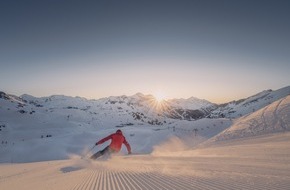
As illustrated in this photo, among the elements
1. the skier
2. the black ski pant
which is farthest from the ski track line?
the skier

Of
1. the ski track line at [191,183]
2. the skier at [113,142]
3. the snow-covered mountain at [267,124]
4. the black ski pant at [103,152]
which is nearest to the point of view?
the ski track line at [191,183]

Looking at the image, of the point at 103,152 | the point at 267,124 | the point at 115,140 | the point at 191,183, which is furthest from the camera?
the point at 267,124

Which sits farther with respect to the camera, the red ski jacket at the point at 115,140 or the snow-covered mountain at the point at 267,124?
the snow-covered mountain at the point at 267,124

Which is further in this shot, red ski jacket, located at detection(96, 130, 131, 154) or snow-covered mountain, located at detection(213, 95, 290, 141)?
snow-covered mountain, located at detection(213, 95, 290, 141)

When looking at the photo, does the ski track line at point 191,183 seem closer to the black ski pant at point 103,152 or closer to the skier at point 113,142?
the black ski pant at point 103,152

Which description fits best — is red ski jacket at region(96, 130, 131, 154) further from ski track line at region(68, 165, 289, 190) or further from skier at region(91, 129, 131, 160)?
ski track line at region(68, 165, 289, 190)

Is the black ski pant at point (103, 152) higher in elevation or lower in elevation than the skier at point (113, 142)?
lower

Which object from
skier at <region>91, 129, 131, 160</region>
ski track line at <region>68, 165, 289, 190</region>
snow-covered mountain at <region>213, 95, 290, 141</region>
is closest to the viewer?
A: ski track line at <region>68, 165, 289, 190</region>

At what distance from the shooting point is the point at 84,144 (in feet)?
133

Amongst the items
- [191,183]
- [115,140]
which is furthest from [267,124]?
[191,183]

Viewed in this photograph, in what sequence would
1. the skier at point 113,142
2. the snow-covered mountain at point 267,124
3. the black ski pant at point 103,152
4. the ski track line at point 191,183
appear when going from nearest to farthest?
1. the ski track line at point 191,183
2. the black ski pant at point 103,152
3. the skier at point 113,142
4. the snow-covered mountain at point 267,124

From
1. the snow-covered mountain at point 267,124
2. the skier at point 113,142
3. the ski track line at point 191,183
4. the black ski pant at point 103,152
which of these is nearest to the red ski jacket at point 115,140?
the skier at point 113,142

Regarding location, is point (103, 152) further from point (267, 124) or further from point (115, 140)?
point (267, 124)

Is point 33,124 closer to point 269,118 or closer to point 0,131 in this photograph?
point 0,131
